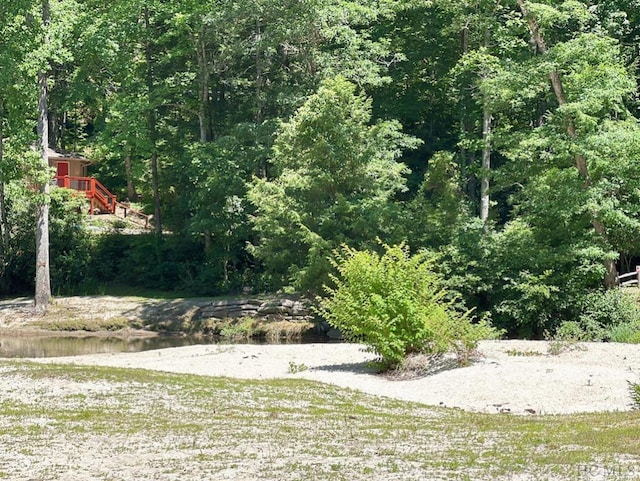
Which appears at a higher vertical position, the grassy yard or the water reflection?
the water reflection

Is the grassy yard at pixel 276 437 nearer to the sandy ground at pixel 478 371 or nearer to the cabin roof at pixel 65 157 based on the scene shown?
the sandy ground at pixel 478 371

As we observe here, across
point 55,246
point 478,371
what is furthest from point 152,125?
point 478,371

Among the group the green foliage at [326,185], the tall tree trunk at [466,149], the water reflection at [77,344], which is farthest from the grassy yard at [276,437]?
the tall tree trunk at [466,149]

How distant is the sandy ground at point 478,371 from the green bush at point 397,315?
60 centimetres

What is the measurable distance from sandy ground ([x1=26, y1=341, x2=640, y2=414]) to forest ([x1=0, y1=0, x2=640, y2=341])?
12.5ft

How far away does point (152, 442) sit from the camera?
1229 centimetres

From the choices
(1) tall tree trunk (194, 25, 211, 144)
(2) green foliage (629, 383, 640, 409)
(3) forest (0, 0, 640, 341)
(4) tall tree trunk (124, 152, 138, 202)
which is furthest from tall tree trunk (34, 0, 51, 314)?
(2) green foliage (629, 383, 640, 409)

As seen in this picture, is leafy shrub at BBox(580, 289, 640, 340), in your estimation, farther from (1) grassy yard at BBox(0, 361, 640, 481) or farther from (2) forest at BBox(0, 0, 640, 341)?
(1) grassy yard at BBox(0, 361, 640, 481)

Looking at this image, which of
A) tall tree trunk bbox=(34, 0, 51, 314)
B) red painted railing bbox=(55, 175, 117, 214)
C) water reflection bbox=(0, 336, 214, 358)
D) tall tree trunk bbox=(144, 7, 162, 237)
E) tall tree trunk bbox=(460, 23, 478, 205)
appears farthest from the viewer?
red painted railing bbox=(55, 175, 117, 214)

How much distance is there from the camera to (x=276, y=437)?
12656 mm

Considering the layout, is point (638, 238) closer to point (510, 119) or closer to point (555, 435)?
point (510, 119)

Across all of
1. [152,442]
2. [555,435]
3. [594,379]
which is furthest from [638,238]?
[152,442]

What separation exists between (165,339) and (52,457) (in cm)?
2306

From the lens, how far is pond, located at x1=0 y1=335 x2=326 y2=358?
29.7m
